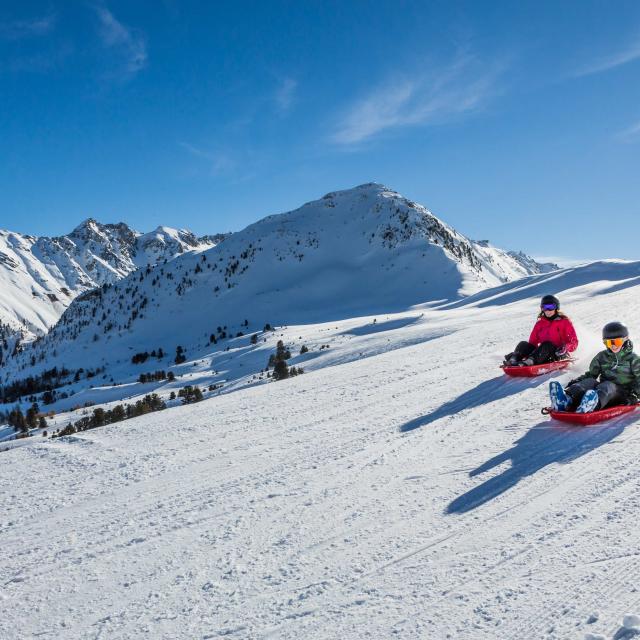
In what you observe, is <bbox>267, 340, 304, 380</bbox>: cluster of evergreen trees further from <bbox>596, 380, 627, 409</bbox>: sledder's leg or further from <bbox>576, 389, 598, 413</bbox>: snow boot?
<bbox>576, 389, 598, 413</bbox>: snow boot

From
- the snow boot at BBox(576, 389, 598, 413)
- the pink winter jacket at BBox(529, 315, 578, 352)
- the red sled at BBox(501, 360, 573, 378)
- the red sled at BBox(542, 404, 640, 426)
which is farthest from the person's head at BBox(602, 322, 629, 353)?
the pink winter jacket at BBox(529, 315, 578, 352)

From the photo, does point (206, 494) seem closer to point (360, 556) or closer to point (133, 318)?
point (360, 556)

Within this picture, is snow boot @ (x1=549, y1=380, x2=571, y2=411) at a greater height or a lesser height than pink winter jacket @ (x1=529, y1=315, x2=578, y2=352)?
lesser

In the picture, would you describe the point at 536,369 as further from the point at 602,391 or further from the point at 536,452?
the point at 536,452

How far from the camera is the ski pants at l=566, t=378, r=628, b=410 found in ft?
23.6

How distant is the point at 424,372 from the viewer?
12.4 m

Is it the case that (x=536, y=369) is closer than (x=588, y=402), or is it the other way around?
(x=588, y=402)

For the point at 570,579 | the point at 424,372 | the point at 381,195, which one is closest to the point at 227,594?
the point at 570,579

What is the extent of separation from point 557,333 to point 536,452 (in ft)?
18.5

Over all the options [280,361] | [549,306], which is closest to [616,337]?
[549,306]

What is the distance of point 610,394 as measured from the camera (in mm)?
7262

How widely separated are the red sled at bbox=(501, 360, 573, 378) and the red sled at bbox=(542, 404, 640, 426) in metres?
2.87

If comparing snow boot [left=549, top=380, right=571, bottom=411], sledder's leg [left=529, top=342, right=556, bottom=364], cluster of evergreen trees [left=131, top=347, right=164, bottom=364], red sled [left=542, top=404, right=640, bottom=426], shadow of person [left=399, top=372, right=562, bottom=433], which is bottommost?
red sled [left=542, top=404, right=640, bottom=426]

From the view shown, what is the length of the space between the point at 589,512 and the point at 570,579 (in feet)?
3.72
